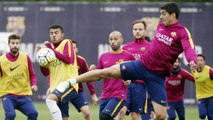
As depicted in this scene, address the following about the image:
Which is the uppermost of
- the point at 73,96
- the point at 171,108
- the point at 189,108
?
the point at 73,96

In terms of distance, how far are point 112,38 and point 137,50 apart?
1059mm

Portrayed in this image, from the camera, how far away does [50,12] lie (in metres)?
26.8

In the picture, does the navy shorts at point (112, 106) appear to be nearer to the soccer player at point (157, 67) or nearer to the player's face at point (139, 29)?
the soccer player at point (157, 67)

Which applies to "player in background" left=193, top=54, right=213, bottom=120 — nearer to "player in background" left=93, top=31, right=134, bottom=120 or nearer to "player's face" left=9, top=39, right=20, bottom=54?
"player in background" left=93, top=31, right=134, bottom=120

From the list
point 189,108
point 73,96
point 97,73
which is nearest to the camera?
point 97,73

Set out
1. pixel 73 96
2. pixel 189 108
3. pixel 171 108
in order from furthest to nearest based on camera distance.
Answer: pixel 189 108 → pixel 171 108 → pixel 73 96

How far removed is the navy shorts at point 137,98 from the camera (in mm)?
14492

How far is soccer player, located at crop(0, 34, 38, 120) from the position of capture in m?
14.7

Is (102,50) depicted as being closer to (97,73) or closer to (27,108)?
(27,108)

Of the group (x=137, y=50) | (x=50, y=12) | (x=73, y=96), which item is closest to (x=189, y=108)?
(x=50, y=12)

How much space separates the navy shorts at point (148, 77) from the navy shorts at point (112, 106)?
1.50m

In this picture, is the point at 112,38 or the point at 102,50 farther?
the point at 102,50

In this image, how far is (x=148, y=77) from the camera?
12.3 meters

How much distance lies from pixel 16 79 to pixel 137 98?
8.73 feet
